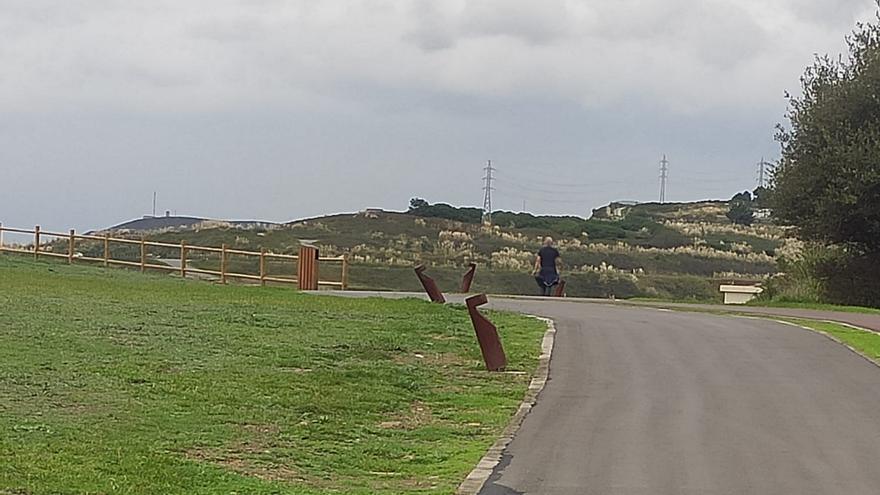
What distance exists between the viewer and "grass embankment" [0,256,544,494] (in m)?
9.20

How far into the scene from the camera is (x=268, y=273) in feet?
142

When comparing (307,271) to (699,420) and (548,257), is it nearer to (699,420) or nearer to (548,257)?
(548,257)

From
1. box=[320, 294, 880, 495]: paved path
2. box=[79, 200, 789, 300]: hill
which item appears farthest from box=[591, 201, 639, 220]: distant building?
box=[320, 294, 880, 495]: paved path

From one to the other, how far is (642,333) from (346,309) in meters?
7.02

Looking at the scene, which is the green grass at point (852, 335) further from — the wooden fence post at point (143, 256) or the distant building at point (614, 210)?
the distant building at point (614, 210)

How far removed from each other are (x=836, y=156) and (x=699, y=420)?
19834mm

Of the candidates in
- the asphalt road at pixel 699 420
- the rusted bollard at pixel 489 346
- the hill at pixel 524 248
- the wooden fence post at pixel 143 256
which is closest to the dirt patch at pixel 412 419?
the asphalt road at pixel 699 420

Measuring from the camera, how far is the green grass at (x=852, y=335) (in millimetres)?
18594

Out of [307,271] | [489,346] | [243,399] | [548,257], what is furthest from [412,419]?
[307,271]

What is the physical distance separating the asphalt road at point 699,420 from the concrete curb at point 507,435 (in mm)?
93

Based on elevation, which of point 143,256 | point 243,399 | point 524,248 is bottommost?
point 243,399

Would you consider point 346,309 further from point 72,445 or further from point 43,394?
point 72,445

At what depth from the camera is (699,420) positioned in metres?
12.2

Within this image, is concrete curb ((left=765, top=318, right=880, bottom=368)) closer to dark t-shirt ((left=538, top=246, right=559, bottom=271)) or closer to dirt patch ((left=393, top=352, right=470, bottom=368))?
dirt patch ((left=393, top=352, right=470, bottom=368))
